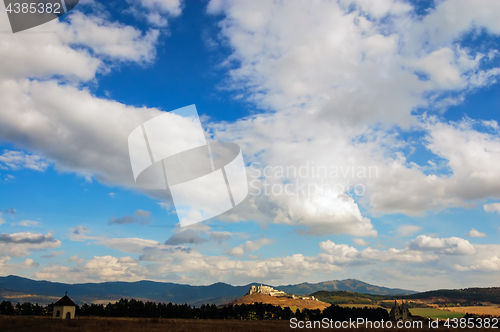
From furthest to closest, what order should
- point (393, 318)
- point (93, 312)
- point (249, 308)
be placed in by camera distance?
1. point (249, 308)
2. point (393, 318)
3. point (93, 312)

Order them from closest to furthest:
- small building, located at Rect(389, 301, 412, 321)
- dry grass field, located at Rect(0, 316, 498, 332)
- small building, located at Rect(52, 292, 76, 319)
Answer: dry grass field, located at Rect(0, 316, 498, 332) → small building, located at Rect(52, 292, 76, 319) → small building, located at Rect(389, 301, 412, 321)

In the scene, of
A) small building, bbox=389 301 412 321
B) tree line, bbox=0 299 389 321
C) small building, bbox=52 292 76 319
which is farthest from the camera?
small building, bbox=389 301 412 321

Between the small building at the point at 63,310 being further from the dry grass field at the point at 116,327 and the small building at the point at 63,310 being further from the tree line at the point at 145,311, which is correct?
the tree line at the point at 145,311

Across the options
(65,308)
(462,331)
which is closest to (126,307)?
(65,308)

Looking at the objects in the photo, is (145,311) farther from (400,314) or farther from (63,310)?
(400,314)

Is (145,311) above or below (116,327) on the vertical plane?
below

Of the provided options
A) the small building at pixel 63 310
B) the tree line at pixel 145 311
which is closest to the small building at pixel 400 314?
the tree line at pixel 145 311

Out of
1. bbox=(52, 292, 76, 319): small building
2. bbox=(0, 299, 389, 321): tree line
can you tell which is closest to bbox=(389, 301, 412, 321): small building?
bbox=(0, 299, 389, 321): tree line

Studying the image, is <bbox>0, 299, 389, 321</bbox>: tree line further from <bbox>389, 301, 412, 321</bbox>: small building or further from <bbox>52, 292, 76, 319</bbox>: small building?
<bbox>52, 292, 76, 319</bbox>: small building

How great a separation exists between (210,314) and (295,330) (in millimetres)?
78611

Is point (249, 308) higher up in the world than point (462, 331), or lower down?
lower down

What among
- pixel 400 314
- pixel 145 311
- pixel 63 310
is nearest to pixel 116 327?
pixel 63 310

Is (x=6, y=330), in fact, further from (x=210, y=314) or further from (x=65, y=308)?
(x=210, y=314)

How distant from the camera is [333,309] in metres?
122
